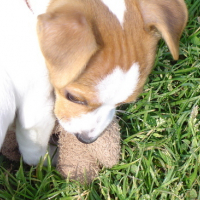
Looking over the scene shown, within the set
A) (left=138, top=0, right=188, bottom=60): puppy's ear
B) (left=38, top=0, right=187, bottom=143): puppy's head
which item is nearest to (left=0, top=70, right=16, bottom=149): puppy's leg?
(left=38, top=0, right=187, bottom=143): puppy's head

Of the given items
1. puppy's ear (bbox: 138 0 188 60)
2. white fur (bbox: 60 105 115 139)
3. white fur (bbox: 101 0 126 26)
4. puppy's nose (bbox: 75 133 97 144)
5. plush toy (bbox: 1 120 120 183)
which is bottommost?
plush toy (bbox: 1 120 120 183)

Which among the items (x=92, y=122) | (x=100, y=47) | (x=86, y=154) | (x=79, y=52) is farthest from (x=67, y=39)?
(x=86, y=154)

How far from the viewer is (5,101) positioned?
2479 mm

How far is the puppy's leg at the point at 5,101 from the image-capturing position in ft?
8.04

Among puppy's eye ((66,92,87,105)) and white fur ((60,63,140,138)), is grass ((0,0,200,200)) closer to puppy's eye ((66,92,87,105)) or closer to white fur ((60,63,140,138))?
white fur ((60,63,140,138))

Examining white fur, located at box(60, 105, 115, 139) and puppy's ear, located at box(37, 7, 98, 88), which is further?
white fur, located at box(60, 105, 115, 139)

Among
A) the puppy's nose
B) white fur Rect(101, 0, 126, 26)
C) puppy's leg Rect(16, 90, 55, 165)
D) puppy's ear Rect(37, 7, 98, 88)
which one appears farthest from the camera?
the puppy's nose

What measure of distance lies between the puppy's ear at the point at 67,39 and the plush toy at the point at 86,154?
1.12 meters

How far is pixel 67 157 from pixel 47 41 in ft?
4.34

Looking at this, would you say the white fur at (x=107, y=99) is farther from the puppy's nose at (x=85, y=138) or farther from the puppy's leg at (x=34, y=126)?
the puppy's leg at (x=34, y=126)

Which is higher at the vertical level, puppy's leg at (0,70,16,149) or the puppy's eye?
puppy's leg at (0,70,16,149)

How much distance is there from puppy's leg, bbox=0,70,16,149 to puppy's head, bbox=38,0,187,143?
0.34 m

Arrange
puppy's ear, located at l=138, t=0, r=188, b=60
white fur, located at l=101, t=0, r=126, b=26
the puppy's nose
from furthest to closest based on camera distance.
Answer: the puppy's nose < puppy's ear, located at l=138, t=0, r=188, b=60 < white fur, located at l=101, t=0, r=126, b=26

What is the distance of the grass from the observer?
3010 mm
